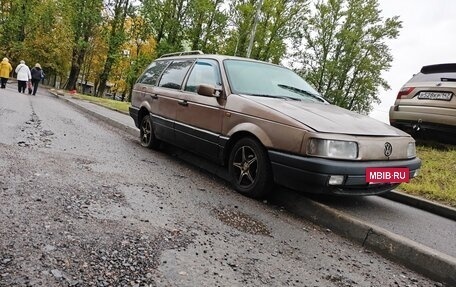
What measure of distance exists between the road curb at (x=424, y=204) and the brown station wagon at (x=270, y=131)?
580mm

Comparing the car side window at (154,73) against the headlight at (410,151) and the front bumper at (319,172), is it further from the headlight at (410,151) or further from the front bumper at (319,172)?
the headlight at (410,151)

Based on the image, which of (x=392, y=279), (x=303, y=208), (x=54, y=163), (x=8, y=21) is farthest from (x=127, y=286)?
(x=8, y=21)

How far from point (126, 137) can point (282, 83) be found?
3816 mm

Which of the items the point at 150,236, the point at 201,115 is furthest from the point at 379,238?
the point at 201,115

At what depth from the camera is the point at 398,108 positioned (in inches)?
292

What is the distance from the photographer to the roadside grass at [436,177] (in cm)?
477

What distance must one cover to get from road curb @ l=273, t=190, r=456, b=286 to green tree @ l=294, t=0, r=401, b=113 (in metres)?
30.1

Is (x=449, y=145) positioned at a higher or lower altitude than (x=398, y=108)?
lower

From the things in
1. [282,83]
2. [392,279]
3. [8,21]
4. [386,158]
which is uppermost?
[8,21]

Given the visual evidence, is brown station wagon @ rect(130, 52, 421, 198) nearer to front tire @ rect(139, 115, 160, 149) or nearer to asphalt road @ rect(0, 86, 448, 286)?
front tire @ rect(139, 115, 160, 149)

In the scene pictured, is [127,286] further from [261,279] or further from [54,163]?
[54,163]

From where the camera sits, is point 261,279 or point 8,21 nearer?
point 261,279

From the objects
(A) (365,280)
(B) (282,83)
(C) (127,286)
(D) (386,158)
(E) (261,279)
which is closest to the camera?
(C) (127,286)

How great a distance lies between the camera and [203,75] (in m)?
5.27
